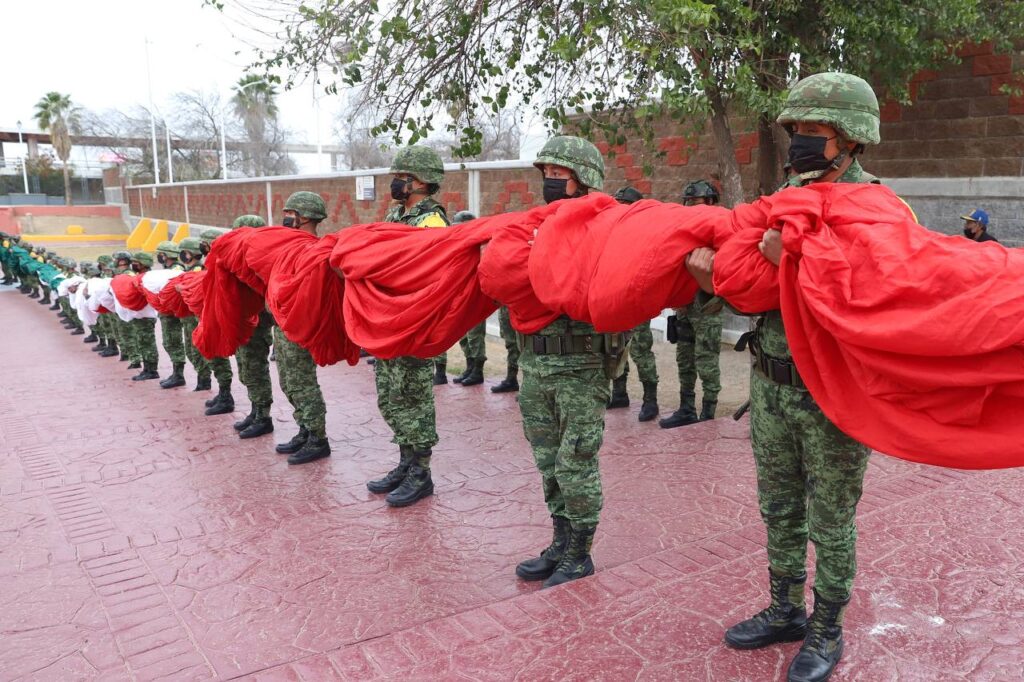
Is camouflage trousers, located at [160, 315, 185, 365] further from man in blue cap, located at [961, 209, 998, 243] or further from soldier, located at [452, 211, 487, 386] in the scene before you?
man in blue cap, located at [961, 209, 998, 243]

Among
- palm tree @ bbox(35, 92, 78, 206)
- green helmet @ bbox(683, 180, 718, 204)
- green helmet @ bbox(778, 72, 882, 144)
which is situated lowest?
green helmet @ bbox(683, 180, 718, 204)

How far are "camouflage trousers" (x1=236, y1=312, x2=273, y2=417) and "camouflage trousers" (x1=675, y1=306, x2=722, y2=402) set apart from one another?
3477 millimetres

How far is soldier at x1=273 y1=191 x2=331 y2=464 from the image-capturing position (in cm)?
575

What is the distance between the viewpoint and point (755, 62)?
6.56m

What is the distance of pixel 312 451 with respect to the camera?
5.89 m

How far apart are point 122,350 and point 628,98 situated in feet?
25.1

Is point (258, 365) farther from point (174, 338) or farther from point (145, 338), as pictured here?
point (145, 338)

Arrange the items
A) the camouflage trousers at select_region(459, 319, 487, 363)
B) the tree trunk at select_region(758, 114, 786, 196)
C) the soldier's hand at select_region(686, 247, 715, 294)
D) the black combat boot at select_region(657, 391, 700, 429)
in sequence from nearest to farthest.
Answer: the soldier's hand at select_region(686, 247, 715, 294) < the black combat boot at select_region(657, 391, 700, 429) < the tree trunk at select_region(758, 114, 786, 196) < the camouflage trousers at select_region(459, 319, 487, 363)

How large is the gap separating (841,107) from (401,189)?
9.89 ft

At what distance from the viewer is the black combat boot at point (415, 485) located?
4879 mm

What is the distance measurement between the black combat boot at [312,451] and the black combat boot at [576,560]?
2.78m

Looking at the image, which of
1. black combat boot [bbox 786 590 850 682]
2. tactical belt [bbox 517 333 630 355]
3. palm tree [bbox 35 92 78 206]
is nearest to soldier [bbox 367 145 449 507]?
tactical belt [bbox 517 333 630 355]

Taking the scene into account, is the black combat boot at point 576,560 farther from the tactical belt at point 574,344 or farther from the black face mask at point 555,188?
the black face mask at point 555,188

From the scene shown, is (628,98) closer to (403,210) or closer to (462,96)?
(462,96)
